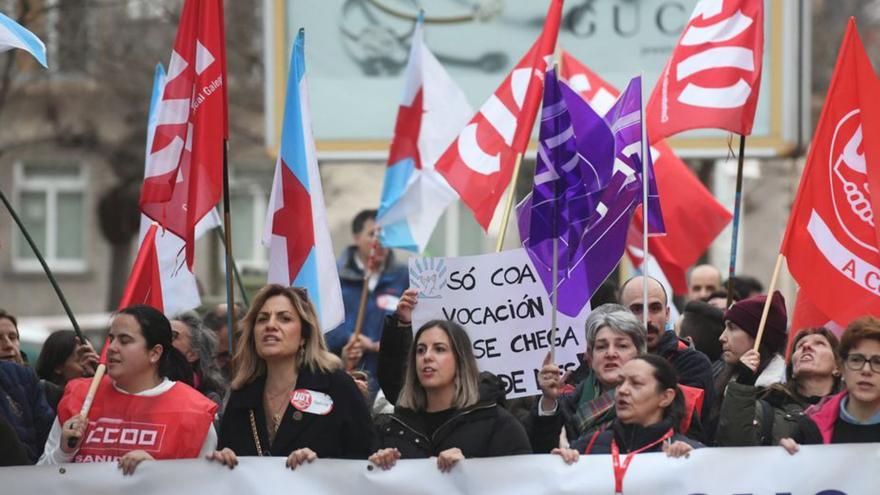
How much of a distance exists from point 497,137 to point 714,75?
1.34 m

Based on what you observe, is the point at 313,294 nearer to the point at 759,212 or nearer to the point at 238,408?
the point at 238,408

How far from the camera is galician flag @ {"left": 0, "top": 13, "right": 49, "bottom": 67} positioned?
8945mm

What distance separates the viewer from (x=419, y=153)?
39.0ft

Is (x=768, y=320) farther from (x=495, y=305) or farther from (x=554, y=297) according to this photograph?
(x=495, y=305)

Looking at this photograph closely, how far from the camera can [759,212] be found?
32344 millimetres

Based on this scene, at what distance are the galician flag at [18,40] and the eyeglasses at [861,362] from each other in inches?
147

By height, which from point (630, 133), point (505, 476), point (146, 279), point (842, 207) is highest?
point (630, 133)

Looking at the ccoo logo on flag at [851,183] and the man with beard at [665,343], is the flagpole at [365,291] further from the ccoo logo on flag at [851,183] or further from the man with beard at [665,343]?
the ccoo logo on flag at [851,183]

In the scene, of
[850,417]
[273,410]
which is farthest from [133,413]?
[850,417]

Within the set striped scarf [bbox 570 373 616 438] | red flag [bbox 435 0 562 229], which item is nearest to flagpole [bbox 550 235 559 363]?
striped scarf [bbox 570 373 616 438]

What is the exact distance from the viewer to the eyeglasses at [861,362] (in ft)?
25.4

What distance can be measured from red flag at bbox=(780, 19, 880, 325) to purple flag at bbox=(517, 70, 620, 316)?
0.88m

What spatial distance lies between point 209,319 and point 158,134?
2078 millimetres

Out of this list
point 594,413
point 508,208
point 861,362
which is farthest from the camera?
point 508,208
